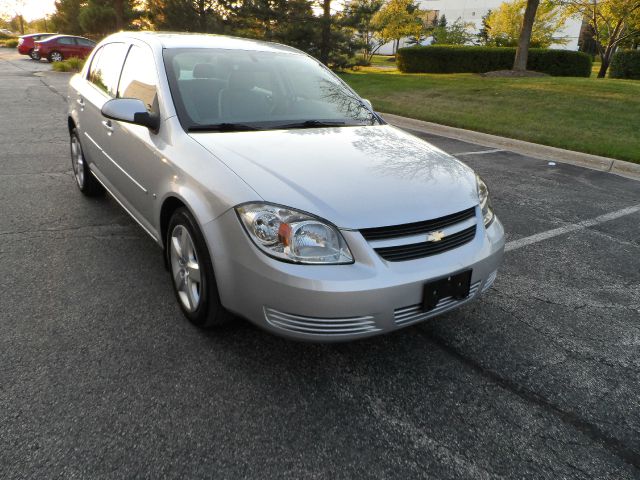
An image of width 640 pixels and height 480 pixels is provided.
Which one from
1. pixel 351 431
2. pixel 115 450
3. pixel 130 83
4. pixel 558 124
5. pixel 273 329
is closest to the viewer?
pixel 115 450

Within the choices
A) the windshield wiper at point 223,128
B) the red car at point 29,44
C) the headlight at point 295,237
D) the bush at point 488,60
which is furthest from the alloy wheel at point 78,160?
the red car at point 29,44

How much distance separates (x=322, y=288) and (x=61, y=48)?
102ft

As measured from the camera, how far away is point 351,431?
2123 millimetres

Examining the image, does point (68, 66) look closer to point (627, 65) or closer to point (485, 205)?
point (627, 65)

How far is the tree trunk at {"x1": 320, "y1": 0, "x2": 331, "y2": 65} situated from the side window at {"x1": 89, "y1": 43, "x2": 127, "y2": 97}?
18567 millimetres

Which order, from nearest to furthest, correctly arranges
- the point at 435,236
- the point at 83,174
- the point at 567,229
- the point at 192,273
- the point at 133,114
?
the point at 435,236, the point at 192,273, the point at 133,114, the point at 567,229, the point at 83,174

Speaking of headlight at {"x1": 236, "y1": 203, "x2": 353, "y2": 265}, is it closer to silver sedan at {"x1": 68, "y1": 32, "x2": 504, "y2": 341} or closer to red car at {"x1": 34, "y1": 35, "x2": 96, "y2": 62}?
silver sedan at {"x1": 68, "y1": 32, "x2": 504, "y2": 341}

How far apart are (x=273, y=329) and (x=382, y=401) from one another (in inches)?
24.3

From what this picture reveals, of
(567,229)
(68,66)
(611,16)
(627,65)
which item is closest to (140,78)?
(567,229)

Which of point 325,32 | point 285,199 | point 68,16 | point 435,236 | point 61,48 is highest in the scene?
point 68,16

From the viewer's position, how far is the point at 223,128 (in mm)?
2961

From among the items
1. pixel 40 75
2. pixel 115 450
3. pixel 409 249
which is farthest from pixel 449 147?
pixel 40 75

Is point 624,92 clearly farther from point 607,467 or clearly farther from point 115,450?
point 115,450

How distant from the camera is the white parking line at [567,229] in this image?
4270 mm
